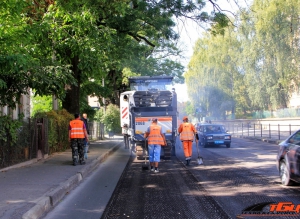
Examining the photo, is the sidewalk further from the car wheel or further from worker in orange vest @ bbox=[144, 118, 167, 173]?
the car wheel

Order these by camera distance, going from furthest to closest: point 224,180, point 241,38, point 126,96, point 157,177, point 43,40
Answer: point 241,38 → point 126,96 → point 43,40 → point 157,177 → point 224,180

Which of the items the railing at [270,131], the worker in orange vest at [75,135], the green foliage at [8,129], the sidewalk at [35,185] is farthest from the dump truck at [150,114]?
the railing at [270,131]

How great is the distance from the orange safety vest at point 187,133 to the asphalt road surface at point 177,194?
58.5 inches

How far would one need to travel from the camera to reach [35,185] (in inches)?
338

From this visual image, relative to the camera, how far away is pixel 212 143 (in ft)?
71.5

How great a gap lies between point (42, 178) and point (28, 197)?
2626 millimetres

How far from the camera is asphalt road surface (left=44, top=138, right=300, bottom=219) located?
6.55m

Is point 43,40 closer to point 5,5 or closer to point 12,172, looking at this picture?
point 5,5

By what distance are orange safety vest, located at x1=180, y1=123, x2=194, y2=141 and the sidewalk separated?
3.47 metres

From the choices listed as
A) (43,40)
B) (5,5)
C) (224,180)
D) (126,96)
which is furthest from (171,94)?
(5,5)

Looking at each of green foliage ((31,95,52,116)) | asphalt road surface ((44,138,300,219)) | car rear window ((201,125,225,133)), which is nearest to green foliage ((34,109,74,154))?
asphalt road surface ((44,138,300,219))

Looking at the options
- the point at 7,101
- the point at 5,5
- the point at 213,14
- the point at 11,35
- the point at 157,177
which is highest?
the point at 213,14

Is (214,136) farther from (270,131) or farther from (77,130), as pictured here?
(77,130)

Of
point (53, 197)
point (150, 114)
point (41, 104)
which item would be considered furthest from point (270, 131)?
point (53, 197)
